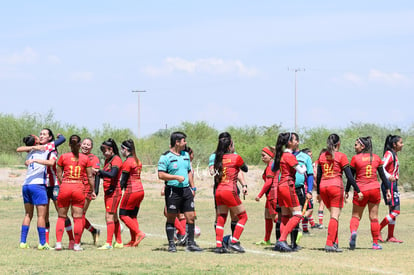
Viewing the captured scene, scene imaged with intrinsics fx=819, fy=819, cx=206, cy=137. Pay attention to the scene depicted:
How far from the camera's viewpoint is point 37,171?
14.5 meters

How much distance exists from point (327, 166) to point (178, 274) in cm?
406

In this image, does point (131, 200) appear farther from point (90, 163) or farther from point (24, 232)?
point (24, 232)

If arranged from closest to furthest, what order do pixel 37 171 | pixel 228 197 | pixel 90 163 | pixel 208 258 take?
pixel 208 258
pixel 228 197
pixel 90 163
pixel 37 171

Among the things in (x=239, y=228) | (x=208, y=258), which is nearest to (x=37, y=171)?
(x=208, y=258)

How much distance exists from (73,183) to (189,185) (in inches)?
79.0

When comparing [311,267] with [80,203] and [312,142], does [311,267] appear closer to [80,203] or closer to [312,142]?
[80,203]

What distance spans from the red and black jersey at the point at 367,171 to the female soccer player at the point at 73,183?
4.80 metres

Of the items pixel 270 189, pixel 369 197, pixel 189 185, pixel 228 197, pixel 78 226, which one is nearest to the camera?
pixel 228 197

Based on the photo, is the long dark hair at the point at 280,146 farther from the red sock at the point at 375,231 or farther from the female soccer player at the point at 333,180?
the red sock at the point at 375,231

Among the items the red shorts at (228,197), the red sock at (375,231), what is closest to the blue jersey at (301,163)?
the red sock at (375,231)

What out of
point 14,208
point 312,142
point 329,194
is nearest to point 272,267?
point 329,194

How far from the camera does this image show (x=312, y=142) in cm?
6538

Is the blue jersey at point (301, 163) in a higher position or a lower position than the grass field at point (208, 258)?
higher

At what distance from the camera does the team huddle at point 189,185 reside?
1382cm
